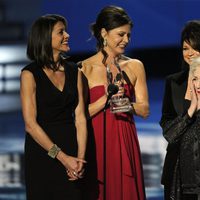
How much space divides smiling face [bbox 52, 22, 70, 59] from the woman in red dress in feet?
→ 0.89

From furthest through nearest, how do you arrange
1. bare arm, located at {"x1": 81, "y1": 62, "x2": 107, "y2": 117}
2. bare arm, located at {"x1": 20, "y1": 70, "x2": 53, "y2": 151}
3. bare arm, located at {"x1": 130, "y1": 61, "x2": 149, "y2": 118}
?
bare arm, located at {"x1": 130, "y1": 61, "x2": 149, "y2": 118}, bare arm, located at {"x1": 81, "y1": 62, "x2": 107, "y2": 117}, bare arm, located at {"x1": 20, "y1": 70, "x2": 53, "y2": 151}

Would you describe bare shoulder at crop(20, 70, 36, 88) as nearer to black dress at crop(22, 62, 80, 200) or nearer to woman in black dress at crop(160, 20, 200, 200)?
black dress at crop(22, 62, 80, 200)

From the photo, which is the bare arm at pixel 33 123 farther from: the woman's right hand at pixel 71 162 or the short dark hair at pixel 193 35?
the short dark hair at pixel 193 35

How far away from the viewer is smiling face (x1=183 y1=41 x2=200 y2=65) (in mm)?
3344

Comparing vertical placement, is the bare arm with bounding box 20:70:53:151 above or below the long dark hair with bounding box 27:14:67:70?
below

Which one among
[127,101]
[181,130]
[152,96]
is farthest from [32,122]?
[152,96]

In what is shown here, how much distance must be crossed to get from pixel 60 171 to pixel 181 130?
67cm

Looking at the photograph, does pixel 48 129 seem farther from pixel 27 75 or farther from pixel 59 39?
pixel 59 39

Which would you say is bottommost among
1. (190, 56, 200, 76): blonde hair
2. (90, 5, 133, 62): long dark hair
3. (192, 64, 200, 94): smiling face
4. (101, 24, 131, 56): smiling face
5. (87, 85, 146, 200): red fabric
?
(87, 85, 146, 200): red fabric

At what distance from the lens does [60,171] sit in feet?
11.0

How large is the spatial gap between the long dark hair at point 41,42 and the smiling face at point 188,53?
2.18 ft

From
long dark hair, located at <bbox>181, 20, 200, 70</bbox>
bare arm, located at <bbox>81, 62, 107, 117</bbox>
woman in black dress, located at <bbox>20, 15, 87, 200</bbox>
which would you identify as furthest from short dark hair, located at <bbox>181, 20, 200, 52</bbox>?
woman in black dress, located at <bbox>20, 15, 87, 200</bbox>

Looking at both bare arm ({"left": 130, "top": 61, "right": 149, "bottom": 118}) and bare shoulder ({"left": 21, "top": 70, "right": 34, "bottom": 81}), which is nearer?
bare shoulder ({"left": 21, "top": 70, "right": 34, "bottom": 81})

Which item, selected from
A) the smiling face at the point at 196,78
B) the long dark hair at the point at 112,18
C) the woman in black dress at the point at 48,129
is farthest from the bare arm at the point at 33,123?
the smiling face at the point at 196,78
